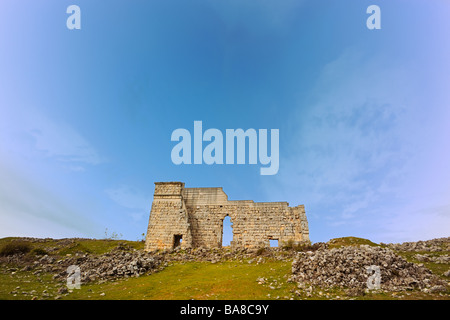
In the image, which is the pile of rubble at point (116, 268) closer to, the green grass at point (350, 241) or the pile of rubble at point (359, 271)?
the pile of rubble at point (359, 271)

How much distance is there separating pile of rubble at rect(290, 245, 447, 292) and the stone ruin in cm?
900

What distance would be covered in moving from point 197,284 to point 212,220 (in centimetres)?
1114

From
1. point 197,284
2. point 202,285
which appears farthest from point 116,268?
point 202,285

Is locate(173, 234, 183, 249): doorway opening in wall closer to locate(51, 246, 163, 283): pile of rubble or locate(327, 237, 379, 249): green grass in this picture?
locate(51, 246, 163, 283): pile of rubble

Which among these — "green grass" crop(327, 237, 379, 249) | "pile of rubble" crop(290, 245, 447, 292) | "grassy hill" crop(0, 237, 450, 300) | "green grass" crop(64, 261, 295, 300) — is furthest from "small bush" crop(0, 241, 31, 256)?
"green grass" crop(327, 237, 379, 249)

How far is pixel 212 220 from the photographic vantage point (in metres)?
23.1

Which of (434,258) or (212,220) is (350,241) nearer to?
(434,258)

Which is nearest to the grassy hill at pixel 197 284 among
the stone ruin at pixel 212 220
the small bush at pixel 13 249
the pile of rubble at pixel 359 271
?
the pile of rubble at pixel 359 271

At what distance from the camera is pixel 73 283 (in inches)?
544

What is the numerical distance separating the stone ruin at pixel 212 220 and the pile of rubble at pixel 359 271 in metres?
9.00
